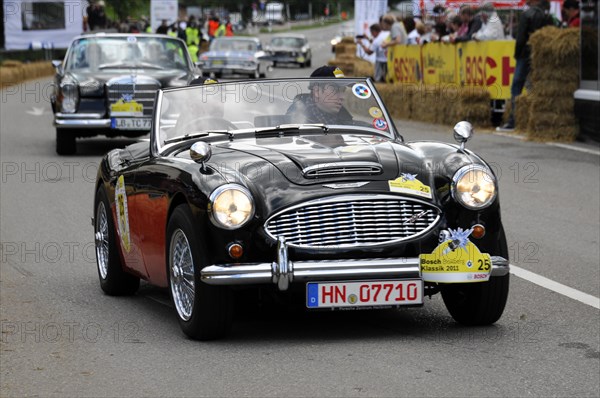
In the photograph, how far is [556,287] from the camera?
8.12 m

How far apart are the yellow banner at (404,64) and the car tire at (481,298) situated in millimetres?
17741

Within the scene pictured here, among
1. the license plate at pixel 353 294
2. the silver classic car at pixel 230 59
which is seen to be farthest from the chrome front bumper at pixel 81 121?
the silver classic car at pixel 230 59

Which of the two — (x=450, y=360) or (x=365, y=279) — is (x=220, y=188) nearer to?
(x=365, y=279)

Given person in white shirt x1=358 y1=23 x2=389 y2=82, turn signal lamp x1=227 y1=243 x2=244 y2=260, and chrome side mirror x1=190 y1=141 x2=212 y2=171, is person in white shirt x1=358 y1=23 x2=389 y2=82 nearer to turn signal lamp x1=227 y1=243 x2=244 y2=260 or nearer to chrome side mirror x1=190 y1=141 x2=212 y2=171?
chrome side mirror x1=190 y1=141 x2=212 y2=171

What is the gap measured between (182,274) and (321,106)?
1685 millimetres

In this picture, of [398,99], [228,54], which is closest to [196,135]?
[398,99]

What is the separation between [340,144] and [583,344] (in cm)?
169

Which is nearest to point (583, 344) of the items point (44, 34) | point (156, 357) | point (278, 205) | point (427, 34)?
point (278, 205)

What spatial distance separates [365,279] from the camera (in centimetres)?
620

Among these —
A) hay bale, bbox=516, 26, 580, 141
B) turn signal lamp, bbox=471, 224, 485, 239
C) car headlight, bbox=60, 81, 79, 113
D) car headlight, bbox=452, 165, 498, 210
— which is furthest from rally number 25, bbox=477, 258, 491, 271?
hay bale, bbox=516, 26, 580, 141

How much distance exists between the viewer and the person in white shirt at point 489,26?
69.7 ft

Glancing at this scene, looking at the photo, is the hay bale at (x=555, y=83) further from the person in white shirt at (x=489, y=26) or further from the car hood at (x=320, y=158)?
the car hood at (x=320, y=158)

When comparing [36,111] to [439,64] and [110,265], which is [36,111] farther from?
[110,265]

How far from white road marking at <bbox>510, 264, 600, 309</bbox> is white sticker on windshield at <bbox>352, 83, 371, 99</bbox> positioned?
5.27 ft
